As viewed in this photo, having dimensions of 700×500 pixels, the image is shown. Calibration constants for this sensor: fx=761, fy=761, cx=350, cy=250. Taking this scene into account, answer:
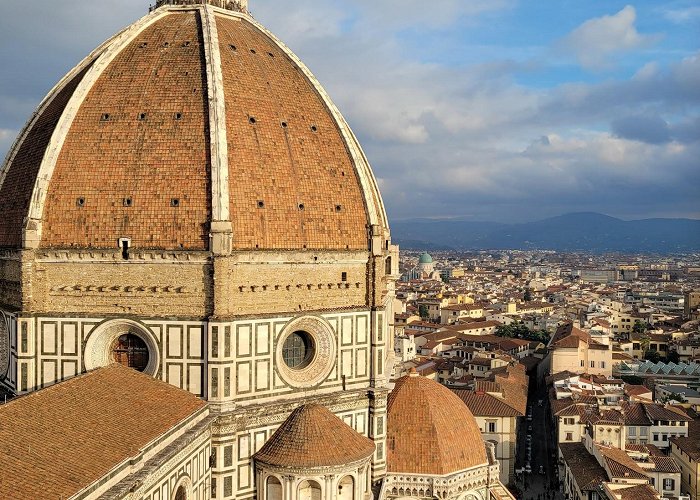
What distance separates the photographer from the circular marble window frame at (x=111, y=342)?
61.5 ft

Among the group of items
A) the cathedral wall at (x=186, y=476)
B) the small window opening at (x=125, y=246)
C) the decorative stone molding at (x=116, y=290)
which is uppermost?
the small window opening at (x=125, y=246)

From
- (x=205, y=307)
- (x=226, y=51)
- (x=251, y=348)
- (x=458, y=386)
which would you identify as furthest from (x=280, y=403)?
(x=458, y=386)

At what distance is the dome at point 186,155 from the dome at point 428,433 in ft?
17.7

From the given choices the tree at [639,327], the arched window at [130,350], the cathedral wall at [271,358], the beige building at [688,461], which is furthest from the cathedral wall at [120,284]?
the tree at [639,327]

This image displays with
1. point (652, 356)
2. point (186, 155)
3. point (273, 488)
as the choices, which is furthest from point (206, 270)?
point (652, 356)

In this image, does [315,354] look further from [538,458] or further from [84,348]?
[538,458]

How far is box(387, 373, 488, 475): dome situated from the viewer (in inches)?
874

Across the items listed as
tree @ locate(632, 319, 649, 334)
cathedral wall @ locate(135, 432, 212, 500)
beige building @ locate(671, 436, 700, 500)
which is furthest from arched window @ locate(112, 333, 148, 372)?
tree @ locate(632, 319, 649, 334)

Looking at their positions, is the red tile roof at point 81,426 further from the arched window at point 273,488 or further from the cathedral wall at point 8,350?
the cathedral wall at point 8,350

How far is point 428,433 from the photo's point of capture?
890 inches

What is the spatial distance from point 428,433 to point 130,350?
29.7 ft

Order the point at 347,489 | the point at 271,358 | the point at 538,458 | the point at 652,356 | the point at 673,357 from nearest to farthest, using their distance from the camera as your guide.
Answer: the point at 347,489 → the point at 271,358 → the point at 538,458 → the point at 673,357 → the point at 652,356

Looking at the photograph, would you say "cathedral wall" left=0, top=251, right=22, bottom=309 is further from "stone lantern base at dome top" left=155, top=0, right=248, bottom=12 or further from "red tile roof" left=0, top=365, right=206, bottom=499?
"stone lantern base at dome top" left=155, top=0, right=248, bottom=12

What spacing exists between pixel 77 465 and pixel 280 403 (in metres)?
7.59
